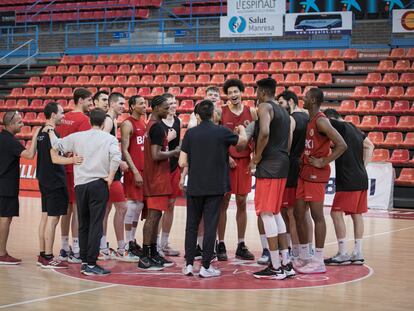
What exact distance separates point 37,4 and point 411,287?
77.2 ft

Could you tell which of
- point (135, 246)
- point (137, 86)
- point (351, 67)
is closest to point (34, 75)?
point (137, 86)

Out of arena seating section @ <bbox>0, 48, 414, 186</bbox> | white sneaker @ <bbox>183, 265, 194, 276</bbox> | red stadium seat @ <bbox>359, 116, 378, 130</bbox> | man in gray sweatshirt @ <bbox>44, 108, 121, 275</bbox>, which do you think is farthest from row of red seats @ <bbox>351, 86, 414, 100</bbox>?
man in gray sweatshirt @ <bbox>44, 108, 121, 275</bbox>

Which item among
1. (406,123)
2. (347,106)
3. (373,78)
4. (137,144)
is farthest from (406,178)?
(137,144)

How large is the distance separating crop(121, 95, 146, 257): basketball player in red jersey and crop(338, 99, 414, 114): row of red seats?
33.6 feet

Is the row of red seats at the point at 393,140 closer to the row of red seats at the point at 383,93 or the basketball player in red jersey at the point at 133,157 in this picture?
the row of red seats at the point at 383,93

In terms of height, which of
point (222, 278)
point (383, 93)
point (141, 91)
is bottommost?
point (222, 278)

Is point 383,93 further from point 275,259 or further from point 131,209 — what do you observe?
point 275,259

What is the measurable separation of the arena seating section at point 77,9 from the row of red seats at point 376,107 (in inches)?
358

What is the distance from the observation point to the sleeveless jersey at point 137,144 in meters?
9.20

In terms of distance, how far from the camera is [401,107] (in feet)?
59.8

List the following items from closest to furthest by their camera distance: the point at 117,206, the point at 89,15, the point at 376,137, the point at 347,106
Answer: the point at 117,206 < the point at 376,137 < the point at 347,106 < the point at 89,15

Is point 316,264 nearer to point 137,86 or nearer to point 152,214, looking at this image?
point 152,214

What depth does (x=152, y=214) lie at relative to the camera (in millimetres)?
8445

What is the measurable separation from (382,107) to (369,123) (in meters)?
0.72
